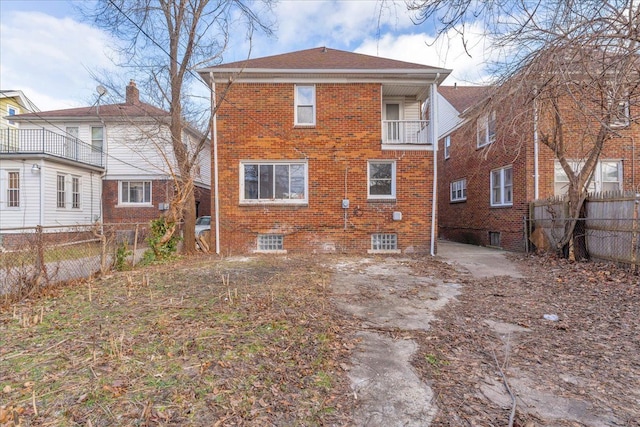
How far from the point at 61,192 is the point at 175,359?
640 inches

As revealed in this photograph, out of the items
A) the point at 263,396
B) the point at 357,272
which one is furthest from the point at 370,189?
the point at 263,396

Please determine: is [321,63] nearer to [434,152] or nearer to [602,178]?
[434,152]

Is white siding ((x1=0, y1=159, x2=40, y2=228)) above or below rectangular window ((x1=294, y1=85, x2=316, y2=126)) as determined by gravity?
below

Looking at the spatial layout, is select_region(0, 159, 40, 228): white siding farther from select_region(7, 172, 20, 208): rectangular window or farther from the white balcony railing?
the white balcony railing

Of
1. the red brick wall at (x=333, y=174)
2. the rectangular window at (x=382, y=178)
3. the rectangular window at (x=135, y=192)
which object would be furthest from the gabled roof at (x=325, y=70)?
the rectangular window at (x=135, y=192)

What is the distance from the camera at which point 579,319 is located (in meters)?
4.68

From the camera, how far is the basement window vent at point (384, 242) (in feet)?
37.2

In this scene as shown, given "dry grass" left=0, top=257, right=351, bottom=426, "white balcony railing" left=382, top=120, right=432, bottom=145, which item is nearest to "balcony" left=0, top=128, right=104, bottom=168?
"dry grass" left=0, top=257, right=351, bottom=426

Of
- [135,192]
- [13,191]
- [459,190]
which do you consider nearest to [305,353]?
[459,190]

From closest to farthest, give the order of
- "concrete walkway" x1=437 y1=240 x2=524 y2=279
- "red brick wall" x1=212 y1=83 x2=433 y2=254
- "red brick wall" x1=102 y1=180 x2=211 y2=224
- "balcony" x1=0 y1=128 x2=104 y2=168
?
1. "concrete walkway" x1=437 y1=240 x2=524 y2=279
2. "red brick wall" x1=212 y1=83 x2=433 y2=254
3. "balcony" x1=0 y1=128 x2=104 y2=168
4. "red brick wall" x1=102 y1=180 x2=211 y2=224

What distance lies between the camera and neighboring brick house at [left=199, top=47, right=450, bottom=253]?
443 inches

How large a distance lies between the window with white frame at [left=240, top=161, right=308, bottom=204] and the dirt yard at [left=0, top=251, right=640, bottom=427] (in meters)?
5.20

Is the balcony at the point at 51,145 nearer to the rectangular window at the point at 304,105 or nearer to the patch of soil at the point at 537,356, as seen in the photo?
the rectangular window at the point at 304,105

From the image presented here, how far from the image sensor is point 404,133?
39.5ft
